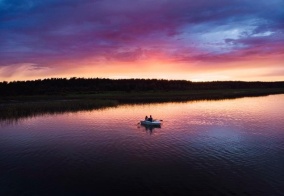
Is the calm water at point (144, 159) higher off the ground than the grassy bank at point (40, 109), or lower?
lower

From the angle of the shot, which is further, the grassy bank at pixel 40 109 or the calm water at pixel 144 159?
the grassy bank at pixel 40 109

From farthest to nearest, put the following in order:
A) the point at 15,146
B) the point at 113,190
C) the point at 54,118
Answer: the point at 54,118
the point at 15,146
the point at 113,190

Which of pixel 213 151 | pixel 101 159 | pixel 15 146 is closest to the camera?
pixel 101 159

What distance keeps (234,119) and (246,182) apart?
37169 millimetres

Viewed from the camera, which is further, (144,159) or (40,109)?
(40,109)

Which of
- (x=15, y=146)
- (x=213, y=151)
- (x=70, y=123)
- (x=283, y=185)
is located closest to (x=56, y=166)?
(x=15, y=146)

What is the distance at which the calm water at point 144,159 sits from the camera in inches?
870

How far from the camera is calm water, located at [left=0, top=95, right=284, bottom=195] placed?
2211 cm

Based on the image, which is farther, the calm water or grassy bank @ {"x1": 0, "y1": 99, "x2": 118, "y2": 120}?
grassy bank @ {"x1": 0, "y1": 99, "x2": 118, "y2": 120}

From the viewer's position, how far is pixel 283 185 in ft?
71.8

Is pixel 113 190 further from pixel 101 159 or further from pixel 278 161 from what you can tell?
pixel 278 161

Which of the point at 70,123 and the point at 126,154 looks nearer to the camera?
the point at 126,154

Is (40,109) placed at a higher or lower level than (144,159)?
higher

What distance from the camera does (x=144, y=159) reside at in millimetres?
29625
